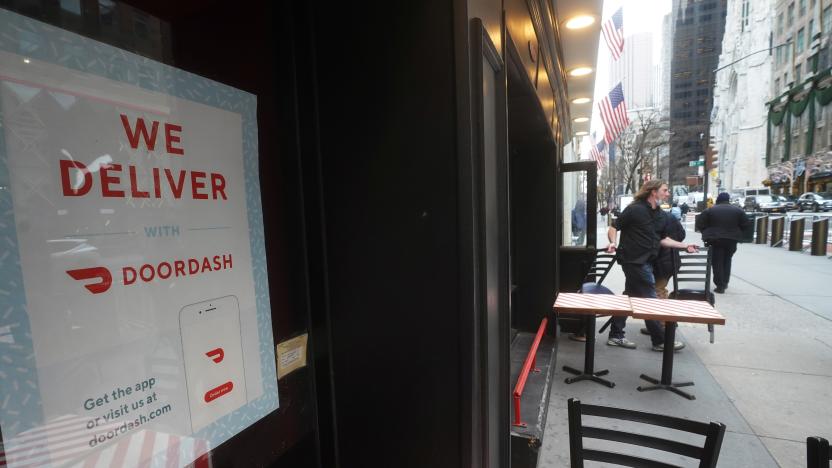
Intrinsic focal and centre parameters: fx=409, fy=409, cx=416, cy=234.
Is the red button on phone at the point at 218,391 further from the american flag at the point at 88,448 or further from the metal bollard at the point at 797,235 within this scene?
the metal bollard at the point at 797,235

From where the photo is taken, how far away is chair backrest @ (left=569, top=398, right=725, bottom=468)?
1722 millimetres

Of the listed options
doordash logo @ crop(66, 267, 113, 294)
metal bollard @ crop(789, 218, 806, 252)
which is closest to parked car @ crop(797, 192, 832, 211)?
metal bollard @ crop(789, 218, 806, 252)

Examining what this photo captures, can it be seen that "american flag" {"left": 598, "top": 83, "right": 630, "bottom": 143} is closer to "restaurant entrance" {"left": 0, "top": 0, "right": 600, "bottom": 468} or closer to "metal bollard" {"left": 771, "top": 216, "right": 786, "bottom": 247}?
"restaurant entrance" {"left": 0, "top": 0, "right": 600, "bottom": 468}

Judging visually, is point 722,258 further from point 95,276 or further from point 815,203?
point 815,203

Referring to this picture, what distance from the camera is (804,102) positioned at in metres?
41.4

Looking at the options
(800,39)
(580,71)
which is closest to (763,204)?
(800,39)

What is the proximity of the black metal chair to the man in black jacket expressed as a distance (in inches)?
284

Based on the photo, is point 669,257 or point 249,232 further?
point 669,257

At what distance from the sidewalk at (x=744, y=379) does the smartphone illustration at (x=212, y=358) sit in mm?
2641

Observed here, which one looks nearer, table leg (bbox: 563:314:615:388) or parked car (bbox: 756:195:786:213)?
table leg (bbox: 563:314:615:388)

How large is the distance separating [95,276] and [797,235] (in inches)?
683

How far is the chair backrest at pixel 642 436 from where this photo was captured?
172cm

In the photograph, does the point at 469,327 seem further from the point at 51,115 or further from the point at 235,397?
the point at 51,115

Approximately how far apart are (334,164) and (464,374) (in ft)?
3.03
